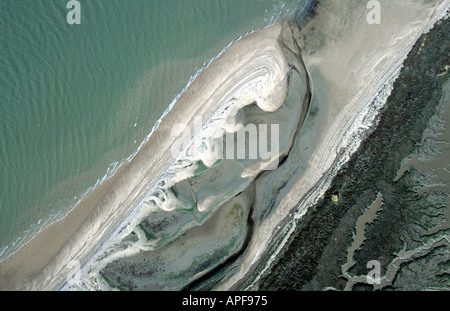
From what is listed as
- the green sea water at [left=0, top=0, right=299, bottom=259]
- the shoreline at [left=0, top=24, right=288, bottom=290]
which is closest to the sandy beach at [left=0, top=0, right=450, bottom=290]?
the shoreline at [left=0, top=24, right=288, bottom=290]

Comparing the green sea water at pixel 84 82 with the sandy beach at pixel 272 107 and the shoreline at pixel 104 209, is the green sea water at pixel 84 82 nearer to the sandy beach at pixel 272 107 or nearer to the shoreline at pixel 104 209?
the shoreline at pixel 104 209

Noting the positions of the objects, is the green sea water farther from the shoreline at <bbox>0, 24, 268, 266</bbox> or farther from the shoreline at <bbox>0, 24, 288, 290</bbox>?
the shoreline at <bbox>0, 24, 288, 290</bbox>

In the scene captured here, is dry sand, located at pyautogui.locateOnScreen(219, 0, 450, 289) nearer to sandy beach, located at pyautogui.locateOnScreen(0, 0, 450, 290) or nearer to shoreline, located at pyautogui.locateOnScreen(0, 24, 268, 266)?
sandy beach, located at pyautogui.locateOnScreen(0, 0, 450, 290)

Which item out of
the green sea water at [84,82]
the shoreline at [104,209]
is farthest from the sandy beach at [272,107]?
the green sea water at [84,82]

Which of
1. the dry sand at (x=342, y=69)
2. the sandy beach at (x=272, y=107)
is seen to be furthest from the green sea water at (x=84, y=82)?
the dry sand at (x=342, y=69)

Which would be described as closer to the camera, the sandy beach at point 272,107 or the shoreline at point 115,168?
the sandy beach at point 272,107

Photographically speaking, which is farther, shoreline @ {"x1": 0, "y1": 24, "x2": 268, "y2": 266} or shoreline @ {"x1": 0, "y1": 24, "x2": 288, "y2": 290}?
shoreline @ {"x1": 0, "y1": 24, "x2": 268, "y2": 266}

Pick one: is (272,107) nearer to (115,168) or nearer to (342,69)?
(342,69)
